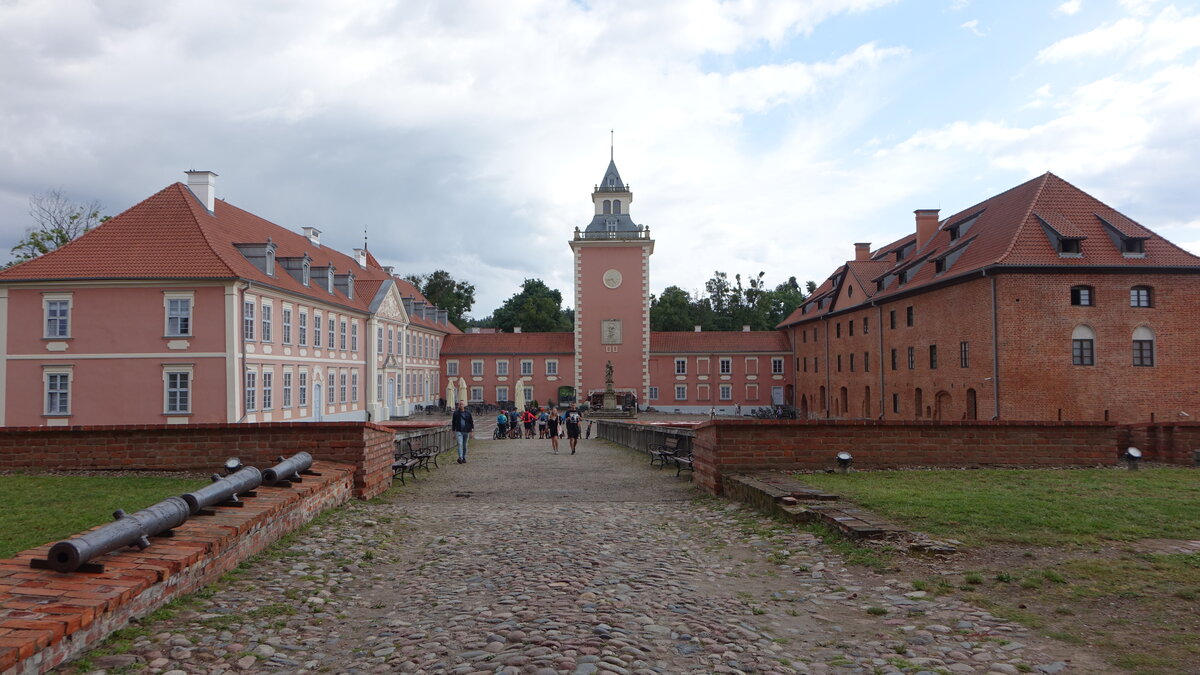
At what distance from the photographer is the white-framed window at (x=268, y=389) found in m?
28.3

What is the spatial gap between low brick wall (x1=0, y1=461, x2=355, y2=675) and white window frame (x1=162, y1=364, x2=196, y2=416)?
21.1m

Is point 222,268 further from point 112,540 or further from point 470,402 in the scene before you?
point 470,402

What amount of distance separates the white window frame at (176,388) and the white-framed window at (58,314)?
3.55 meters

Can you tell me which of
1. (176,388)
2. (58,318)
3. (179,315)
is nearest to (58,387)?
(58,318)

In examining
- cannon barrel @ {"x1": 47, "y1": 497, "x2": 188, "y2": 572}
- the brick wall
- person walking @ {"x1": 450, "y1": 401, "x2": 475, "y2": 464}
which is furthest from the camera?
person walking @ {"x1": 450, "y1": 401, "x2": 475, "y2": 464}

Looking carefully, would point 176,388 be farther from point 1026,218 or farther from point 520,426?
point 1026,218

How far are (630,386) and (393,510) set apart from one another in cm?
4325

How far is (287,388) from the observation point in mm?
30453

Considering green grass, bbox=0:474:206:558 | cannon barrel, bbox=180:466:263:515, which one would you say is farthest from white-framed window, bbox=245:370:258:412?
cannon barrel, bbox=180:466:263:515

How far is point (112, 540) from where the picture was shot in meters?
5.17

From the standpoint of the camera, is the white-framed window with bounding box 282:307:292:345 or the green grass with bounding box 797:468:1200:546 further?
the white-framed window with bounding box 282:307:292:345

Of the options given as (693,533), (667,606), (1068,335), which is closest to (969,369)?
(1068,335)

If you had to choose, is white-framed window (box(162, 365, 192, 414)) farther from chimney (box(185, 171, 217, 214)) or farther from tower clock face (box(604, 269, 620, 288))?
tower clock face (box(604, 269, 620, 288))

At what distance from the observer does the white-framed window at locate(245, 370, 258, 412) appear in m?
26.8
